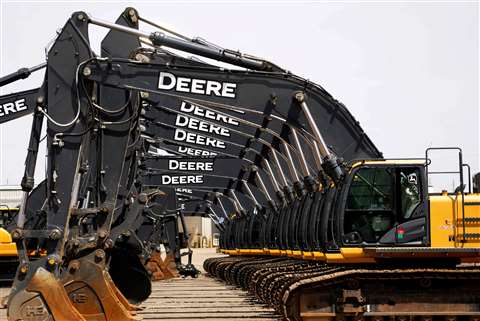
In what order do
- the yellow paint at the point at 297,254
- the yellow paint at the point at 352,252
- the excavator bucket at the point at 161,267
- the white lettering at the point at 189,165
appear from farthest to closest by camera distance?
the excavator bucket at the point at 161,267 < the white lettering at the point at 189,165 < the yellow paint at the point at 297,254 < the yellow paint at the point at 352,252

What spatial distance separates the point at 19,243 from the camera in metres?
16.1

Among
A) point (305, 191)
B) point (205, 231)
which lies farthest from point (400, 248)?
point (205, 231)

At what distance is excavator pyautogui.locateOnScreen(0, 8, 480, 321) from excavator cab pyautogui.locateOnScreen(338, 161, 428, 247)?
0.7 inches

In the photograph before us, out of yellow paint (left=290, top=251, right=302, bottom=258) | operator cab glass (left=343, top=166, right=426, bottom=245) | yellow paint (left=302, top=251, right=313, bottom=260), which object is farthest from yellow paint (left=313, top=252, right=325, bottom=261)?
yellow paint (left=290, top=251, right=302, bottom=258)

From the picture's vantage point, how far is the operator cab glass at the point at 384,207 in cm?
1555

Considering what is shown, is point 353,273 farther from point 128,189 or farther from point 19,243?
point 128,189

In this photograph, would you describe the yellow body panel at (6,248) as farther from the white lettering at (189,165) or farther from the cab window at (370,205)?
the cab window at (370,205)

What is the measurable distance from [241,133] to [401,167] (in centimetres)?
620

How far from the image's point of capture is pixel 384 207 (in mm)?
15695

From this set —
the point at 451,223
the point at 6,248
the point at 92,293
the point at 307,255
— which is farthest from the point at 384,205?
the point at 6,248

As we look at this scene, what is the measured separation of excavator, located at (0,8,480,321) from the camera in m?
15.4

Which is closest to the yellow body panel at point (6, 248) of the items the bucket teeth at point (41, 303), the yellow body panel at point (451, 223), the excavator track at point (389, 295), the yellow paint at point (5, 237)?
the yellow paint at point (5, 237)

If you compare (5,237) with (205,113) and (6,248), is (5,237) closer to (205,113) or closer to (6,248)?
(6,248)

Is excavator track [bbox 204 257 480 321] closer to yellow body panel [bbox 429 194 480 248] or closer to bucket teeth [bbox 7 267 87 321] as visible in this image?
yellow body panel [bbox 429 194 480 248]
